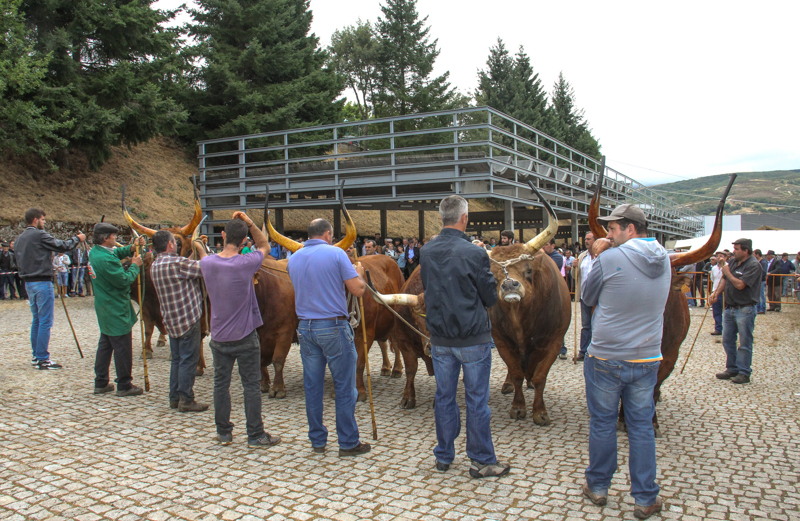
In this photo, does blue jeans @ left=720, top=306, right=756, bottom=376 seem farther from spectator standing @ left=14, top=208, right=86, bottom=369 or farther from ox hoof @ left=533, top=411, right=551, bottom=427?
spectator standing @ left=14, top=208, right=86, bottom=369

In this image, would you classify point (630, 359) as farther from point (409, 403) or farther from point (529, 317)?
point (409, 403)

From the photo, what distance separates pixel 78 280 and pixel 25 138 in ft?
15.8

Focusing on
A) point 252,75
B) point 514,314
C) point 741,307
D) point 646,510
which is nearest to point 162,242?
point 514,314

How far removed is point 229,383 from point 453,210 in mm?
2563

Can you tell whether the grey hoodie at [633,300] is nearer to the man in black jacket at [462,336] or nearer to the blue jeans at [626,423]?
the blue jeans at [626,423]

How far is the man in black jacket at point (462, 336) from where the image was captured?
13.2 feet

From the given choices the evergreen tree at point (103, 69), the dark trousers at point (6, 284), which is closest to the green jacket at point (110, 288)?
the dark trousers at point (6, 284)

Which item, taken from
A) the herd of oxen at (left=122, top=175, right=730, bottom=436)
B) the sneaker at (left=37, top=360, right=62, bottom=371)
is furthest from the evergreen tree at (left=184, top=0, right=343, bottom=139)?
the herd of oxen at (left=122, top=175, right=730, bottom=436)

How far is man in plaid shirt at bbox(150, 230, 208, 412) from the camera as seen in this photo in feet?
17.8

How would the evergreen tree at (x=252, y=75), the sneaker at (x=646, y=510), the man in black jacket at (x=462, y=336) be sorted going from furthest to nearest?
the evergreen tree at (x=252, y=75) < the man in black jacket at (x=462, y=336) < the sneaker at (x=646, y=510)

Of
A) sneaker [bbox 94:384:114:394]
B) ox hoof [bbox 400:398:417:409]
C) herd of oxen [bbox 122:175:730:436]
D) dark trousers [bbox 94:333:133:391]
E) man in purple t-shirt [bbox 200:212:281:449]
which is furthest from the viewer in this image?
sneaker [bbox 94:384:114:394]

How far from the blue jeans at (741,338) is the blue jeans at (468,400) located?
15.9 ft

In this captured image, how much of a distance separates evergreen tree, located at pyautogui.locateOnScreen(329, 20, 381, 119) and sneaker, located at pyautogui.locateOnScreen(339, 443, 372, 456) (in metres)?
42.1

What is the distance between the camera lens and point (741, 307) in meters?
7.09
